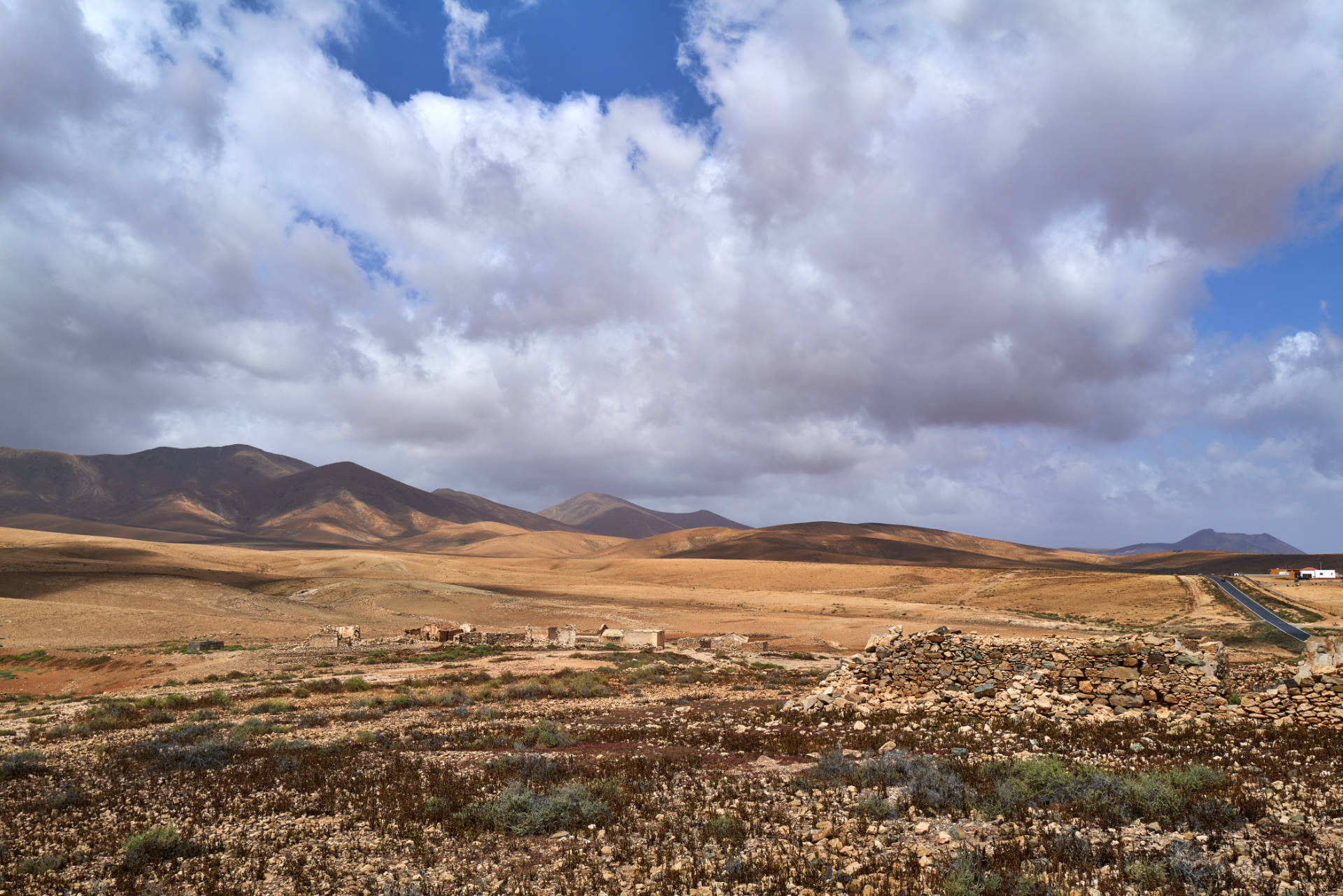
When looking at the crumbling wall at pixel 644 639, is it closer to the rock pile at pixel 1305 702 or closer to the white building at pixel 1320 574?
the rock pile at pixel 1305 702

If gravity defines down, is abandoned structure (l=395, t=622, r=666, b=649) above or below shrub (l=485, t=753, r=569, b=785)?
below

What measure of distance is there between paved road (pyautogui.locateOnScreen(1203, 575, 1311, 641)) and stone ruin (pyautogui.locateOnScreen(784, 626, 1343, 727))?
32.5m

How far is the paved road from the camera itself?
133 ft

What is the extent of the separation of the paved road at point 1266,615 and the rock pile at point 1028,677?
3373 centimetres

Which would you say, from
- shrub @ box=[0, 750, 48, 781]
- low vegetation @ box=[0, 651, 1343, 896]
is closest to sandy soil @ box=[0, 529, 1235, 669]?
low vegetation @ box=[0, 651, 1343, 896]

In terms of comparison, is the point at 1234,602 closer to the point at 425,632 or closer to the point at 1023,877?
the point at 425,632

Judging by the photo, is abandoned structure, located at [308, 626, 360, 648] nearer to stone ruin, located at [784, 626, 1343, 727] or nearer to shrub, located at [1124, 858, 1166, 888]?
stone ruin, located at [784, 626, 1343, 727]

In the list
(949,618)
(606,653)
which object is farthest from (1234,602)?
Answer: (606,653)

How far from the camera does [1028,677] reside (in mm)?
15344

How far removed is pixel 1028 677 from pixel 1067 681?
77cm

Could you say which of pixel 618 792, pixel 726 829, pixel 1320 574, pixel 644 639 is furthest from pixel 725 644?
pixel 1320 574

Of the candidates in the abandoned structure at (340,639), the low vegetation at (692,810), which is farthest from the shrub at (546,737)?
the abandoned structure at (340,639)

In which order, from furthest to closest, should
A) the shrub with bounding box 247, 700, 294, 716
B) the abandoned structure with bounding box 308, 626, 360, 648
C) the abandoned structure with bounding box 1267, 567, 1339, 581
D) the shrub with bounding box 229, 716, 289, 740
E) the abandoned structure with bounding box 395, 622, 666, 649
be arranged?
1. the abandoned structure with bounding box 1267, 567, 1339, 581
2. the abandoned structure with bounding box 395, 622, 666, 649
3. the abandoned structure with bounding box 308, 626, 360, 648
4. the shrub with bounding box 247, 700, 294, 716
5. the shrub with bounding box 229, 716, 289, 740

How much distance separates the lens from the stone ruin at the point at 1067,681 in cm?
1280
